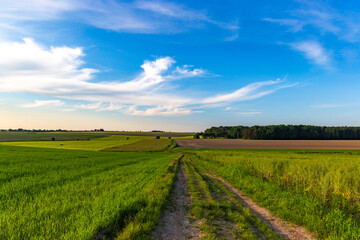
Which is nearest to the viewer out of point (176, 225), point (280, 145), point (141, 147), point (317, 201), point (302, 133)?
point (176, 225)

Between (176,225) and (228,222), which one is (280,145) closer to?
(228,222)

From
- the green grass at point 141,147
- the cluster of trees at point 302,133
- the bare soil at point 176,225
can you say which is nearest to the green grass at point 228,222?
the bare soil at point 176,225

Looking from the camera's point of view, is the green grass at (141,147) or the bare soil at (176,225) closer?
the bare soil at (176,225)

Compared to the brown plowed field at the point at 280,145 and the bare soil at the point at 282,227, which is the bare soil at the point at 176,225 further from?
the brown plowed field at the point at 280,145

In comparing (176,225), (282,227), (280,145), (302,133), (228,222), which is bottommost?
(280,145)

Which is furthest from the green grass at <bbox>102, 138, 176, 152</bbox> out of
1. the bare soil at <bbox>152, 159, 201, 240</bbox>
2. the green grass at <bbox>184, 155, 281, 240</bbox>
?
the green grass at <bbox>184, 155, 281, 240</bbox>

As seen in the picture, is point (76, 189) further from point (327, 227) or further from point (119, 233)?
point (327, 227)

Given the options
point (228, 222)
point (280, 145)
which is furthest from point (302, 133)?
point (228, 222)

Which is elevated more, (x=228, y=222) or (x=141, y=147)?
(x=228, y=222)

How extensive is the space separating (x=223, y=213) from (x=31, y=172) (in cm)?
1530

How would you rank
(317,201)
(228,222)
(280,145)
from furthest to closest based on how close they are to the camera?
(280,145) → (317,201) → (228,222)

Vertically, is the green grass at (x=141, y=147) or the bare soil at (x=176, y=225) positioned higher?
the bare soil at (x=176, y=225)

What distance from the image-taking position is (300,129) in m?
120

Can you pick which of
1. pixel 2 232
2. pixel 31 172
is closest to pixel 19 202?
pixel 2 232
